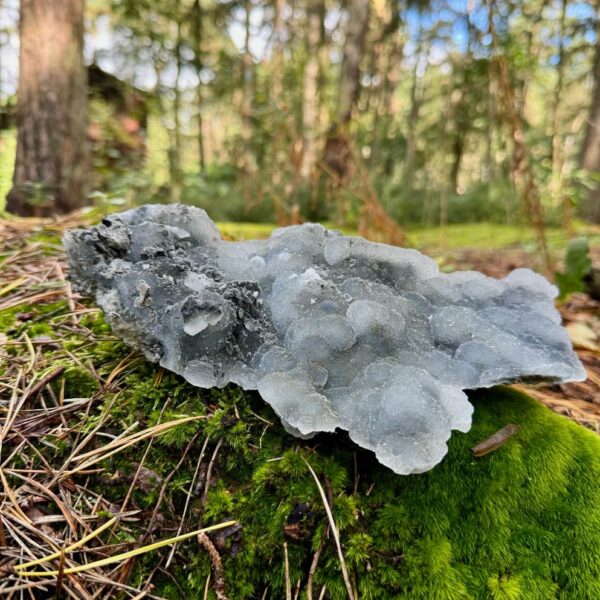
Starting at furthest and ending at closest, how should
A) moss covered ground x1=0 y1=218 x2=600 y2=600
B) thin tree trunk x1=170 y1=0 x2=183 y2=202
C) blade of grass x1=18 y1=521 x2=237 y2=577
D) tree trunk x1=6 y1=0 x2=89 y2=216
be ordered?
thin tree trunk x1=170 y1=0 x2=183 y2=202 < tree trunk x1=6 y1=0 x2=89 y2=216 < moss covered ground x1=0 y1=218 x2=600 y2=600 < blade of grass x1=18 y1=521 x2=237 y2=577

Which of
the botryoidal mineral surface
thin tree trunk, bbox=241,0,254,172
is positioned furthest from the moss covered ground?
thin tree trunk, bbox=241,0,254,172

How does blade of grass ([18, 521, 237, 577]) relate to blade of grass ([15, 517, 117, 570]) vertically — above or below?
below

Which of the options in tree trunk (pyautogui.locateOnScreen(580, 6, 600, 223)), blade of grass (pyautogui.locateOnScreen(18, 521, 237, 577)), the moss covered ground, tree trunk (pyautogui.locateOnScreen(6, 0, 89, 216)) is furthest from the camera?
tree trunk (pyautogui.locateOnScreen(580, 6, 600, 223))

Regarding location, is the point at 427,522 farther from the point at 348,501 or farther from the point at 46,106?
the point at 46,106

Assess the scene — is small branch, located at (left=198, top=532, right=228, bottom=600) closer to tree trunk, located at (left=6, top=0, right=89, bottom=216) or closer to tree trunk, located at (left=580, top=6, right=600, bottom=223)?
tree trunk, located at (left=6, top=0, right=89, bottom=216)

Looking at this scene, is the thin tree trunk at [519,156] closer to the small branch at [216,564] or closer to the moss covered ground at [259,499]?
the moss covered ground at [259,499]

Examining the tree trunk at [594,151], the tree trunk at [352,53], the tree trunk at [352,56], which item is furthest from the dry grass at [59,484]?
the tree trunk at [594,151]

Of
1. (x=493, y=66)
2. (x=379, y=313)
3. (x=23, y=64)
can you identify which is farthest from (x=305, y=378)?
(x=23, y=64)
